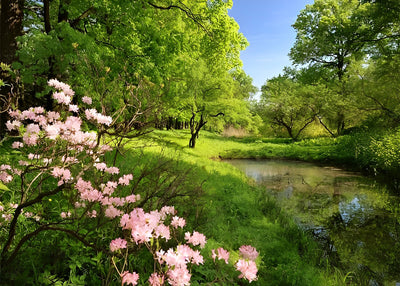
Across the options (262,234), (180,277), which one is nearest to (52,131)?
(180,277)

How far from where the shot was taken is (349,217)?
816cm

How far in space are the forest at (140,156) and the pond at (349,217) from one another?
17cm

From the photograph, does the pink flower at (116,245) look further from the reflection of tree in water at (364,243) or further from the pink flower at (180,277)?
the reflection of tree in water at (364,243)

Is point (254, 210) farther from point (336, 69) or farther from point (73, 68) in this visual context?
point (336, 69)

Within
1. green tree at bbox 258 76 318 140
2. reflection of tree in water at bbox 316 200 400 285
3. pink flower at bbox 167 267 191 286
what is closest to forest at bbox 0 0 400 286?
pink flower at bbox 167 267 191 286

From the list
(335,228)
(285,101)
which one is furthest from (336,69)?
(335,228)

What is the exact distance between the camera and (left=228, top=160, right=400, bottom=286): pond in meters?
5.40

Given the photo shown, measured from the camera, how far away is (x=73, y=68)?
28.5ft

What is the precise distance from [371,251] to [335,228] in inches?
51.9

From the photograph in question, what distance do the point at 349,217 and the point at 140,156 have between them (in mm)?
7066

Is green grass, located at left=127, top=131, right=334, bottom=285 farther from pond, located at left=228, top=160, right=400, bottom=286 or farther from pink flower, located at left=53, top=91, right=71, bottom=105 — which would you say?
pink flower, located at left=53, top=91, right=71, bottom=105

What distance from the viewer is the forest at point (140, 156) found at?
8.49ft

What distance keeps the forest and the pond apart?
0.55 ft

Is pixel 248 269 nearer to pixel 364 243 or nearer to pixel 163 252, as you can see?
pixel 163 252
